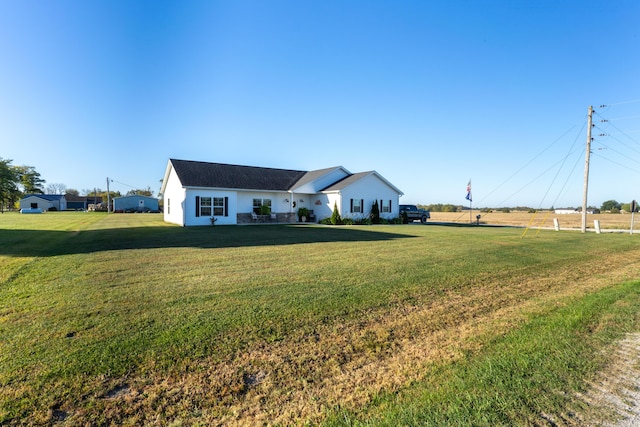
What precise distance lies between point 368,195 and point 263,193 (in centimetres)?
883

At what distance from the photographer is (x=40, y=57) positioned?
15.0 m

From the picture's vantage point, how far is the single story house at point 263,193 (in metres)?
22.3

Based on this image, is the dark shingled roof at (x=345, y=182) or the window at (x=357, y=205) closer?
the dark shingled roof at (x=345, y=182)

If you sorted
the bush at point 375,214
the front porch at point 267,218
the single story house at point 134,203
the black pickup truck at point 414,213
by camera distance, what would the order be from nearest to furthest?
the front porch at point 267,218 → the bush at point 375,214 → the black pickup truck at point 414,213 → the single story house at point 134,203

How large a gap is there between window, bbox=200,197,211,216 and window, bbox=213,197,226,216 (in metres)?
0.36

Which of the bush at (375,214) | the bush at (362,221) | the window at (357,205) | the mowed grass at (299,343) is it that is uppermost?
the window at (357,205)

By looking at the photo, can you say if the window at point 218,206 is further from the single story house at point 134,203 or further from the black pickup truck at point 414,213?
the single story house at point 134,203

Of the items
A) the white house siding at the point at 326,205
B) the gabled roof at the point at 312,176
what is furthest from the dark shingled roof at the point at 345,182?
the gabled roof at the point at 312,176

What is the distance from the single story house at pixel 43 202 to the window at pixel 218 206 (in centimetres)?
6795

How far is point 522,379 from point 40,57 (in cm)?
2113

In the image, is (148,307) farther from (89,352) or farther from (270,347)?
(270,347)

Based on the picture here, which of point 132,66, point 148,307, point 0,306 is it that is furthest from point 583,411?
point 132,66

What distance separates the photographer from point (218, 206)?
22.9 meters

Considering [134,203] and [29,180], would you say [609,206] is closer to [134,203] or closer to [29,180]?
[134,203]
